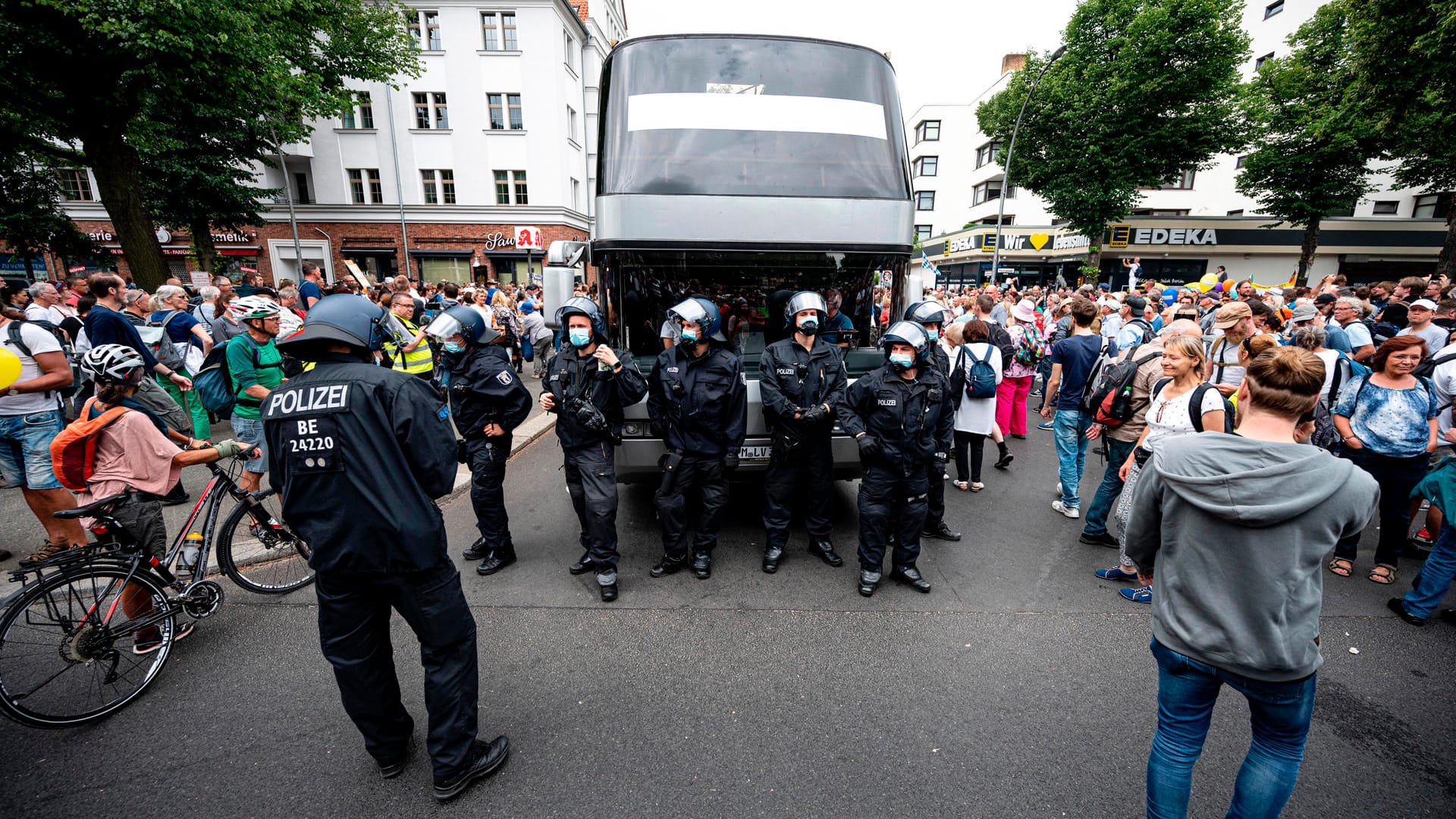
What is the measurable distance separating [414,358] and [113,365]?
2967mm

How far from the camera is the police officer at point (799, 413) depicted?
14.3 feet

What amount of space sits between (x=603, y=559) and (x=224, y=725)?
2055mm

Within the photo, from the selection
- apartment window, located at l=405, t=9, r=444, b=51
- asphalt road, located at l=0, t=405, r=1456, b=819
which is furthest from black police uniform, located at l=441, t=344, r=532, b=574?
apartment window, located at l=405, t=9, r=444, b=51

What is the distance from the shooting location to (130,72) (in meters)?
11.1

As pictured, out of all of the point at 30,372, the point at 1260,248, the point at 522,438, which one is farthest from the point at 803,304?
the point at 1260,248

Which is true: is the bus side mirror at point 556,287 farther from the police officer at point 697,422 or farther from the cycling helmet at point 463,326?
the police officer at point 697,422

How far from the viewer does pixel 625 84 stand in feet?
16.2

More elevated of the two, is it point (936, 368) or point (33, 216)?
point (33, 216)

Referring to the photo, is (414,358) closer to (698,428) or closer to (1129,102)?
(698,428)

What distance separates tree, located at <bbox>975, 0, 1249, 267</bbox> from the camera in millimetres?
21016

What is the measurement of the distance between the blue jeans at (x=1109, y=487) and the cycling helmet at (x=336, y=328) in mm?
5095

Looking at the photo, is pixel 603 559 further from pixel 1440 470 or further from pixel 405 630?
pixel 1440 470

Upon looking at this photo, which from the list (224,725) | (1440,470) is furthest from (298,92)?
(1440,470)

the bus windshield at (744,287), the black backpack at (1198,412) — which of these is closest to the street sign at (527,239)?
the bus windshield at (744,287)
